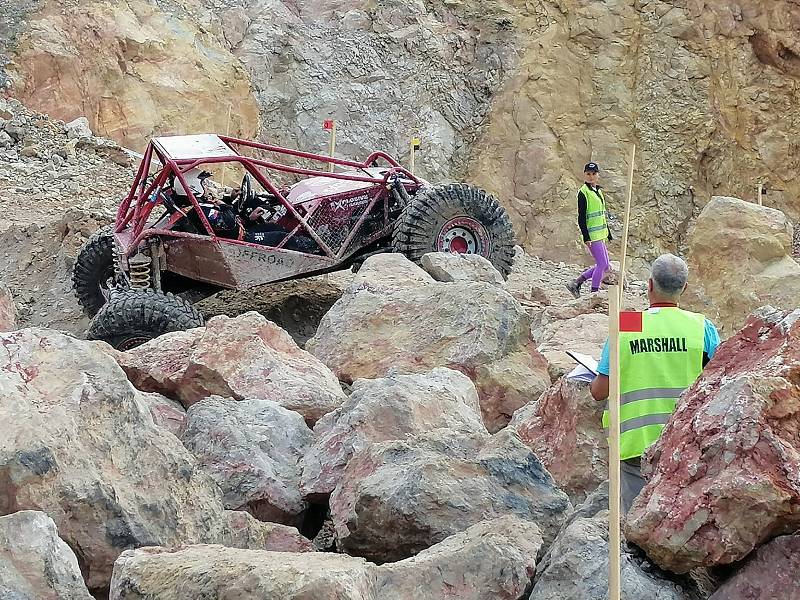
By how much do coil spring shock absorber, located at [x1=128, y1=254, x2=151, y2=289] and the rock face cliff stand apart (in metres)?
11.8

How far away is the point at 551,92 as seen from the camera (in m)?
20.4

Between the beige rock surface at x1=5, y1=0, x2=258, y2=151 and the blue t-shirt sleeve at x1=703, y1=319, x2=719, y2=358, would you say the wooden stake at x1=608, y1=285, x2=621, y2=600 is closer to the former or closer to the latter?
the blue t-shirt sleeve at x1=703, y1=319, x2=719, y2=358

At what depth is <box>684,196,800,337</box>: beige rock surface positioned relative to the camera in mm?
8828

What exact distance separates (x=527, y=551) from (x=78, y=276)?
6.85 m

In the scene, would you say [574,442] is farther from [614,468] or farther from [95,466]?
[95,466]

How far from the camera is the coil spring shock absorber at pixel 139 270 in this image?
7980mm

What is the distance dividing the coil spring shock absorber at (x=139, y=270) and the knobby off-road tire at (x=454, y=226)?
1998 mm

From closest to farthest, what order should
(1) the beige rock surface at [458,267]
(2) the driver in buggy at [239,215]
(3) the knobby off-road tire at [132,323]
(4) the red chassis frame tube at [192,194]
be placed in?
1. (3) the knobby off-road tire at [132,323]
2. (1) the beige rock surface at [458,267]
3. (4) the red chassis frame tube at [192,194]
4. (2) the driver in buggy at [239,215]

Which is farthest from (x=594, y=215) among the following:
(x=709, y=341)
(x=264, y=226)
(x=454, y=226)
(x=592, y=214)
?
(x=709, y=341)

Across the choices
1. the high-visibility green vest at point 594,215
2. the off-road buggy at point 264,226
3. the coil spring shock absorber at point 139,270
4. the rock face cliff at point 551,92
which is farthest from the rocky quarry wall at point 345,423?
the rock face cliff at point 551,92

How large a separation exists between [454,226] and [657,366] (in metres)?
4.96

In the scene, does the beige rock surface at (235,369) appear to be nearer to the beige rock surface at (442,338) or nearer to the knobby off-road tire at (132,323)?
the beige rock surface at (442,338)

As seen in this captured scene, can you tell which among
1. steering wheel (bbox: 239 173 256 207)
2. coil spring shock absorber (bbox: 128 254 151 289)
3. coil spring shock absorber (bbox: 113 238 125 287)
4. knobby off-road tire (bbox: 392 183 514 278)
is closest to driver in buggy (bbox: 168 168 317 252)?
steering wheel (bbox: 239 173 256 207)

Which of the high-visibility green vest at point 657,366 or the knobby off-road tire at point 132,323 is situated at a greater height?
the high-visibility green vest at point 657,366
